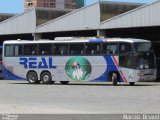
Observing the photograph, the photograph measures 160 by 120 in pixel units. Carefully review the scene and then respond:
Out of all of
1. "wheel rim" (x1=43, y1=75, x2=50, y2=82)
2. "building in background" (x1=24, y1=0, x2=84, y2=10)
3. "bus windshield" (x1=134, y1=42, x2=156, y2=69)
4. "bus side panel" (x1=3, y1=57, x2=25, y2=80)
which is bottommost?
"wheel rim" (x1=43, y1=75, x2=50, y2=82)

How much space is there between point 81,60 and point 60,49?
6.06 feet

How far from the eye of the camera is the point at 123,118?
13.6m

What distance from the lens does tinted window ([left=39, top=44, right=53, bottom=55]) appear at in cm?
3526

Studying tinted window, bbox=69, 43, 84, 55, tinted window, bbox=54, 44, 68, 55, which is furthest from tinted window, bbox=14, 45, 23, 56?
tinted window, bbox=69, 43, 84, 55

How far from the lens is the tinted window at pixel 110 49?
32.5 meters

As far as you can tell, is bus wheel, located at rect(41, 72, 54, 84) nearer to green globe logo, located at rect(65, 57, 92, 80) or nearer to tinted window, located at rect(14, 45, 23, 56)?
green globe logo, located at rect(65, 57, 92, 80)

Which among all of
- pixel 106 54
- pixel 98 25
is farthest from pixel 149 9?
pixel 106 54

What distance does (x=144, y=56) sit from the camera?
106 ft

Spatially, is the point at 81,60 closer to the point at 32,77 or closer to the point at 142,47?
the point at 142,47

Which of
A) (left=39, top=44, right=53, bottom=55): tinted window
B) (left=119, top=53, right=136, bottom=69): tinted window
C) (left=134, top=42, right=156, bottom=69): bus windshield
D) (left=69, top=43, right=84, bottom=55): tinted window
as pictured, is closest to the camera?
(left=119, top=53, right=136, bottom=69): tinted window

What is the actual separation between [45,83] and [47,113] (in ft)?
68.2

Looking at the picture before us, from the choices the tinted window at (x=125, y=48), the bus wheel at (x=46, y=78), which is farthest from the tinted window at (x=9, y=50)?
the tinted window at (x=125, y=48)

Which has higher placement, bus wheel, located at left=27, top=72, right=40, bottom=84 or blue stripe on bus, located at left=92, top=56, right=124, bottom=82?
blue stripe on bus, located at left=92, top=56, right=124, bottom=82

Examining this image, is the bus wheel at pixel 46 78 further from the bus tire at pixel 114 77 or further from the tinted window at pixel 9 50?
the bus tire at pixel 114 77
